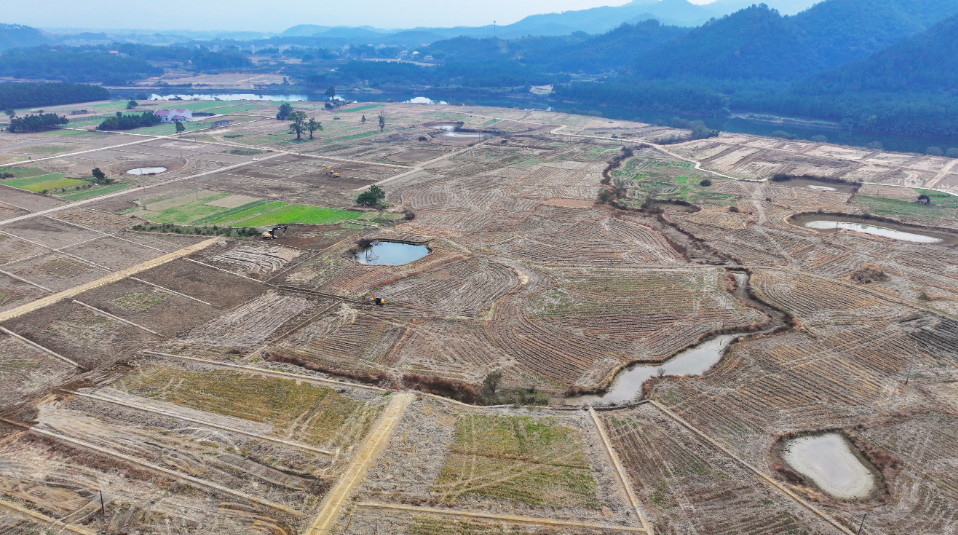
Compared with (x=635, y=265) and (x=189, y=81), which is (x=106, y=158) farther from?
(x=189, y=81)

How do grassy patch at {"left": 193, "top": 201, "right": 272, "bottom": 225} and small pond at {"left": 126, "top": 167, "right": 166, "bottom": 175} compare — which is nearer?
grassy patch at {"left": 193, "top": 201, "right": 272, "bottom": 225}

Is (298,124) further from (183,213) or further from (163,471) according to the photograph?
(163,471)

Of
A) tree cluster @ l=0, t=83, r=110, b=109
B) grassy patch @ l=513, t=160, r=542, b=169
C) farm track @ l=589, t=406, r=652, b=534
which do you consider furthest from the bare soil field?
tree cluster @ l=0, t=83, r=110, b=109

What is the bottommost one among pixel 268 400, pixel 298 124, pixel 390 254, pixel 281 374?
pixel 268 400

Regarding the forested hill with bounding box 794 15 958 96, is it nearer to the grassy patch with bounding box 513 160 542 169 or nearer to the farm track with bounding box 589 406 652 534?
the grassy patch with bounding box 513 160 542 169

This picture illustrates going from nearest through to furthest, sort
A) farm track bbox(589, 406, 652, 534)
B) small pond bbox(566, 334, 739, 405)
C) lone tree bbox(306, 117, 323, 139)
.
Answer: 1. farm track bbox(589, 406, 652, 534)
2. small pond bbox(566, 334, 739, 405)
3. lone tree bbox(306, 117, 323, 139)

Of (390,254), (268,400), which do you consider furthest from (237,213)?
(268,400)

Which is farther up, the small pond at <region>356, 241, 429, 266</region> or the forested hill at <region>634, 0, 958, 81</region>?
the forested hill at <region>634, 0, 958, 81</region>
